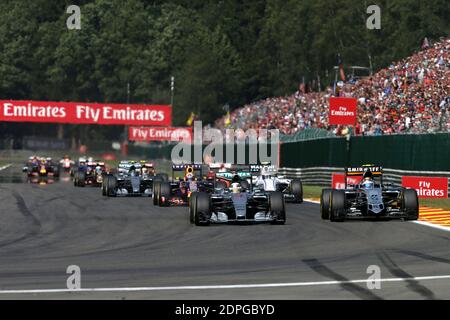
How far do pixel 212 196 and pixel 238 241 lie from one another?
3322 mm

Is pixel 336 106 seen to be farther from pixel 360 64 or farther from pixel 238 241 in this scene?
pixel 360 64

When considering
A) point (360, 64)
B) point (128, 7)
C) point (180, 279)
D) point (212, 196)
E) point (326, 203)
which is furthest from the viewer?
point (128, 7)

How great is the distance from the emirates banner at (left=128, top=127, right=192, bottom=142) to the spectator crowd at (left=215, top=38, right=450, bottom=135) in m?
23.3

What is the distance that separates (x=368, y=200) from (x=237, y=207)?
2.85 m

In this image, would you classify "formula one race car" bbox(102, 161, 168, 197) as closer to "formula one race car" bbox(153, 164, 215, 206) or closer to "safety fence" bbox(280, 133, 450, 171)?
"formula one race car" bbox(153, 164, 215, 206)

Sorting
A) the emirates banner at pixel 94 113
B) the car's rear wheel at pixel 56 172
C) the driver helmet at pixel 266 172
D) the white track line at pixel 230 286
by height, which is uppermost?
the emirates banner at pixel 94 113

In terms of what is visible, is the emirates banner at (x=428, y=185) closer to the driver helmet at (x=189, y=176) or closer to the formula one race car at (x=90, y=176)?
the driver helmet at (x=189, y=176)

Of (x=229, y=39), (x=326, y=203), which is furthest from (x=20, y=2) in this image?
(x=326, y=203)

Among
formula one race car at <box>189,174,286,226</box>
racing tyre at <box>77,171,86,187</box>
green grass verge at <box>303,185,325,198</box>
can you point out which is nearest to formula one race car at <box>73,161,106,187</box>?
racing tyre at <box>77,171,86,187</box>

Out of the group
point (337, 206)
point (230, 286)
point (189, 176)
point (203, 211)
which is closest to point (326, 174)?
point (189, 176)

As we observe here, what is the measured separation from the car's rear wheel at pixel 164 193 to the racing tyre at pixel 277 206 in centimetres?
687

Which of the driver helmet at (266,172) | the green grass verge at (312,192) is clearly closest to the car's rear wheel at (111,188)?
the green grass verge at (312,192)

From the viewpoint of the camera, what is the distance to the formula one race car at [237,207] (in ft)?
69.4

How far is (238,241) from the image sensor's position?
18.1m
